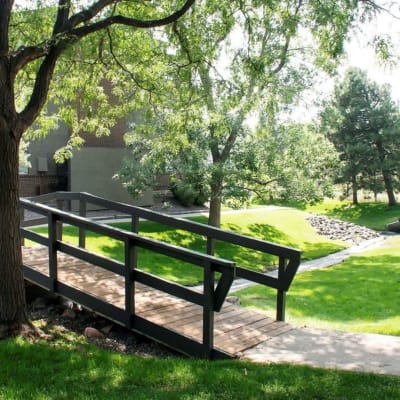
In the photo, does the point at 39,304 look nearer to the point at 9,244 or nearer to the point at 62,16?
the point at 9,244

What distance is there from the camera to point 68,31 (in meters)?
5.17

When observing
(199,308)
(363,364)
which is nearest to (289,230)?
(199,308)

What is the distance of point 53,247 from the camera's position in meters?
5.98

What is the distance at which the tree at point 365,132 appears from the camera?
3044 centimetres

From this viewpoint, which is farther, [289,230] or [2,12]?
[289,230]

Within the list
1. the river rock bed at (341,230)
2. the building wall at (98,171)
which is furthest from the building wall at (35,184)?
the river rock bed at (341,230)

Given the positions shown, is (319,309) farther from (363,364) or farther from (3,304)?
(3,304)

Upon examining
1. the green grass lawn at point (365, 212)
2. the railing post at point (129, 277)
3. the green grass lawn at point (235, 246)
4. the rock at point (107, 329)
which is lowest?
the green grass lawn at point (365, 212)

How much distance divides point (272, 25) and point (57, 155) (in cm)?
529

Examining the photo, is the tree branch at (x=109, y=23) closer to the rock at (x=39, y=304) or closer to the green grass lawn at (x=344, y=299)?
the rock at (x=39, y=304)

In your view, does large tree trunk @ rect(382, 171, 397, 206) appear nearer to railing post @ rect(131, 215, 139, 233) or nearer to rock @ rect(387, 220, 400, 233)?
rock @ rect(387, 220, 400, 233)

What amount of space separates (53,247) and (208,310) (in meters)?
2.55

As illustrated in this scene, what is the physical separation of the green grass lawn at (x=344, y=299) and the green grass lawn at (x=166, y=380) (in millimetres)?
3175

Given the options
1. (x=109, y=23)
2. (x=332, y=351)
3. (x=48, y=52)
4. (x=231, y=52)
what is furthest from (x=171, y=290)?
(x=231, y=52)
